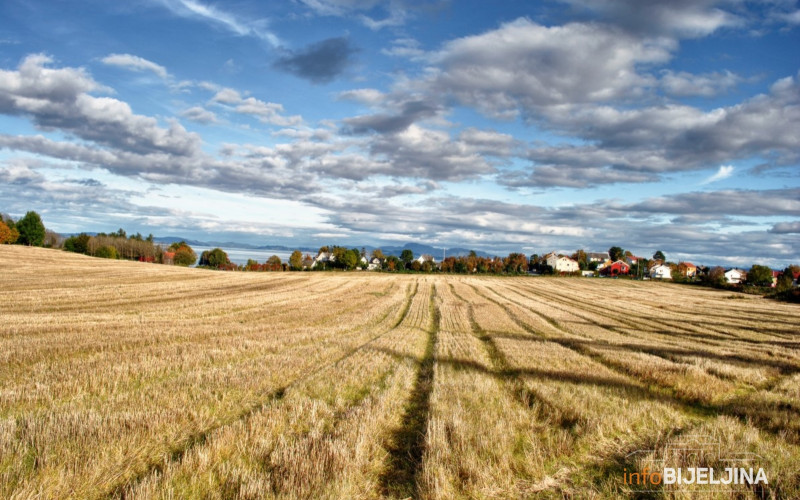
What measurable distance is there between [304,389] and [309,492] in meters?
4.48

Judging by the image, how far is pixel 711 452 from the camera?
635 cm

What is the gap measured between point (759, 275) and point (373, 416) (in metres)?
125

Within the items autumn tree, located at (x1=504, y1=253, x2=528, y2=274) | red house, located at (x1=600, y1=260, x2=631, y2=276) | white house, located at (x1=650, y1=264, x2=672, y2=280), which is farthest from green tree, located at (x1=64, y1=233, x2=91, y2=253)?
white house, located at (x1=650, y1=264, x2=672, y2=280)

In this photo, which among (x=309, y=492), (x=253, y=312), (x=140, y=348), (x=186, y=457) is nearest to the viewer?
(x=309, y=492)

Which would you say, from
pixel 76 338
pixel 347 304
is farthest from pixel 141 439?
pixel 347 304

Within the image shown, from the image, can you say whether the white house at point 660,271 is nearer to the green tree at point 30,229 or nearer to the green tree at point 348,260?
the green tree at point 348,260

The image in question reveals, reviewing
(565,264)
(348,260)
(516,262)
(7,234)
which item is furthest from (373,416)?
(565,264)

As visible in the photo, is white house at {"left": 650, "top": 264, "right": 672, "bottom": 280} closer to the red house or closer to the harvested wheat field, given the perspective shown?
the red house

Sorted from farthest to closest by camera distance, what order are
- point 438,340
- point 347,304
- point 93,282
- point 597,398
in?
1. point 93,282
2. point 347,304
3. point 438,340
4. point 597,398

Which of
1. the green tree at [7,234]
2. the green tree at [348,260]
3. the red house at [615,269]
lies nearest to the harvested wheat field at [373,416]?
the green tree at [348,260]

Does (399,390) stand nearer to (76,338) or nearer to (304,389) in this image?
(304,389)

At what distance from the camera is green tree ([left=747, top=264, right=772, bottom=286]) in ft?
323

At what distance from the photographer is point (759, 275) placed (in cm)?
9869

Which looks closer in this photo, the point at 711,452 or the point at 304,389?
the point at 711,452
